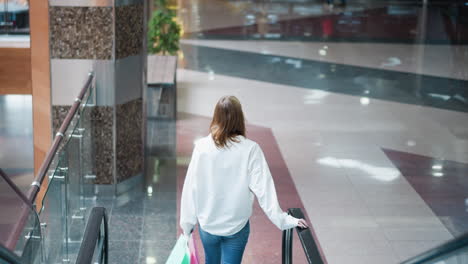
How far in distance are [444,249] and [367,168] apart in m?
5.27

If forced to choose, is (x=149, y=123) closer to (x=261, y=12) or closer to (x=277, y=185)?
(x=277, y=185)

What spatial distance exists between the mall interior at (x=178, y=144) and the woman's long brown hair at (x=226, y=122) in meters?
0.60

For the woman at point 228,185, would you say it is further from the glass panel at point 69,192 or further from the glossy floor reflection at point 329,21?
the glossy floor reflection at point 329,21

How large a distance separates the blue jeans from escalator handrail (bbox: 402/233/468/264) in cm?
104

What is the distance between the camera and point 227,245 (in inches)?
166

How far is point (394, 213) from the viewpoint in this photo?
7027 millimetres

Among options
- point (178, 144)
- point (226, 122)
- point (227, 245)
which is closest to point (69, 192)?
point (227, 245)

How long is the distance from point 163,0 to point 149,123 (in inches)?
135

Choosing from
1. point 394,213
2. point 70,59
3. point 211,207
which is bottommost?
point 394,213

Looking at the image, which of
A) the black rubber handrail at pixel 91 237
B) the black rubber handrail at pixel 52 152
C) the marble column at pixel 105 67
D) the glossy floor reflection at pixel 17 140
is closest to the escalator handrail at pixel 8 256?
the black rubber handrail at pixel 91 237

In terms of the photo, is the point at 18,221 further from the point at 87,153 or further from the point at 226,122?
the point at 87,153

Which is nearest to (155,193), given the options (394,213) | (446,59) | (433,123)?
(394,213)

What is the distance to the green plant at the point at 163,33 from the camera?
466 inches

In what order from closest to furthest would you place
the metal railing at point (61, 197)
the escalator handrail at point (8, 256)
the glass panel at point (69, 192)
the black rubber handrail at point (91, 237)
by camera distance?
the escalator handrail at point (8, 256), the metal railing at point (61, 197), the black rubber handrail at point (91, 237), the glass panel at point (69, 192)
